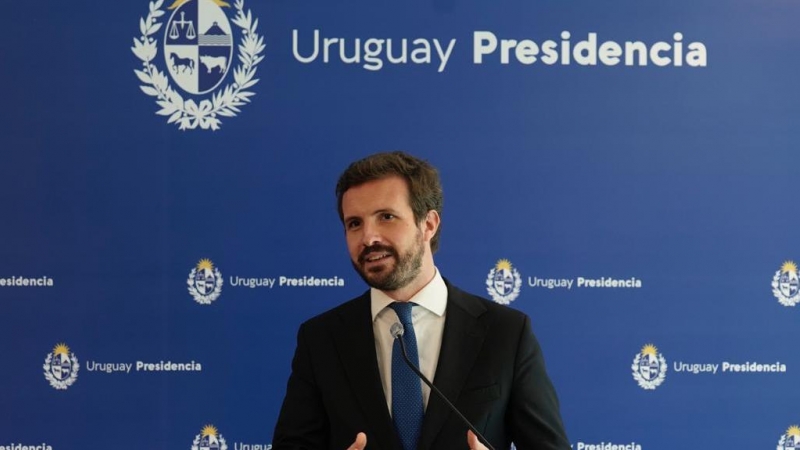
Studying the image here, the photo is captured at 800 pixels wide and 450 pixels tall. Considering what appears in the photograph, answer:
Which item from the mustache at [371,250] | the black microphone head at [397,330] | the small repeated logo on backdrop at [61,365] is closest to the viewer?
the black microphone head at [397,330]

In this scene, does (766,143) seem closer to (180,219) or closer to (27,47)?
(180,219)

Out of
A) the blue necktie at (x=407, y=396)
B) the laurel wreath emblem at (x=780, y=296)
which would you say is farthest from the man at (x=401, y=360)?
the laurel wreath emblem at (x=780, y=296)

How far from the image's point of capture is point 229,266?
3607 mm

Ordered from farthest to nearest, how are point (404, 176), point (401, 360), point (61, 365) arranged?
point (61, 365) < point (404, 176) < point (401, 360)

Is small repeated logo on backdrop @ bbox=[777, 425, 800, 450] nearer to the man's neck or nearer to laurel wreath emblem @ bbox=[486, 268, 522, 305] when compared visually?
laurel wreath emblem @ bbox=[486, 268, 522, 305]

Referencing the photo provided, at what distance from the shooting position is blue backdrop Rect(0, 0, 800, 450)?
361cm

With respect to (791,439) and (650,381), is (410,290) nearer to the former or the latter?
(650,381)

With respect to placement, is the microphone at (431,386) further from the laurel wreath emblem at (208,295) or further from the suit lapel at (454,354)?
the laurel wreath emblem at (208,295)

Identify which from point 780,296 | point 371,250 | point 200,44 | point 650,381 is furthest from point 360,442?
point 780,296

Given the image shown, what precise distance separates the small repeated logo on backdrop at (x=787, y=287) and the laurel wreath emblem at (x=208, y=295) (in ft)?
7.23

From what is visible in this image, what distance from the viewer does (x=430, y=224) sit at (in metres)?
2.34

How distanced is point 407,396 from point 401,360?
0.09m

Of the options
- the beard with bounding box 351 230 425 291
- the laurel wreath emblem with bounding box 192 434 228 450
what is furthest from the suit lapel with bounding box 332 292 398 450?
the laurel wreath emblem with bounding box 192 434 228 450

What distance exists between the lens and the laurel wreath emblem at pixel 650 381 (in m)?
3.60
